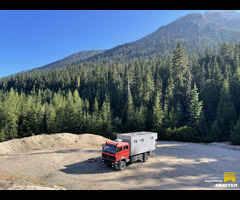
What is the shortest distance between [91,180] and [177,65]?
204 ft

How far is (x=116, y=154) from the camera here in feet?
58.4

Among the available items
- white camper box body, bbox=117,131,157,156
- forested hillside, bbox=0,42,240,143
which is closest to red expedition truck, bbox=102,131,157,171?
white camper box body, bbox=117,131,157,156

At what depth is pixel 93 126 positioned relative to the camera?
54281mm

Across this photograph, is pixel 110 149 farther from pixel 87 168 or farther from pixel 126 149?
pixel 87 168

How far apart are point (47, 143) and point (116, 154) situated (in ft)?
57.3

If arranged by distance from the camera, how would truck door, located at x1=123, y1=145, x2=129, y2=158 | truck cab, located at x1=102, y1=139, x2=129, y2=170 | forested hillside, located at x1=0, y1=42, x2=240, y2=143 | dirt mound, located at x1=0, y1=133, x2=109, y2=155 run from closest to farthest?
truck cab, located at x1=102, y1=139, x2=129, y2=170
truck door, located at x1=123, y1=145, x2=129, y2=158
dirt mound, located at x1=0, y1=133, x2=109, y2=155
forested hillside, located at x1=0, y1=42, x2=240, y2=143

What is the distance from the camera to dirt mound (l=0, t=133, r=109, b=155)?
25.7m

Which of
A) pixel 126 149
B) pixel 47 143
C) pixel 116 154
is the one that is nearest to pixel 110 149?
pixel 116 154

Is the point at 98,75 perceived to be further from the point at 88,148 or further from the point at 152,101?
the point at 88,148

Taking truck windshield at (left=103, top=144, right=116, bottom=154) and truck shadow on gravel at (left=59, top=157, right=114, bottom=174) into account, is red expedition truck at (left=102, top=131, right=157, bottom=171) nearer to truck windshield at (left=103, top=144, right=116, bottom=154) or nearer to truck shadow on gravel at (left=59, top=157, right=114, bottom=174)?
truck windshield at (left=103, top=144, right=116, bottom=154)

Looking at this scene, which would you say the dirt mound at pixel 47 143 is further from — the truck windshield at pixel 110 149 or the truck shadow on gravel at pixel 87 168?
the truck windshield at pixel 110 149

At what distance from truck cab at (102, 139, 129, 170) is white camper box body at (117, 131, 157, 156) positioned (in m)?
0.78

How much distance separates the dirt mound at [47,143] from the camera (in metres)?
25.7
